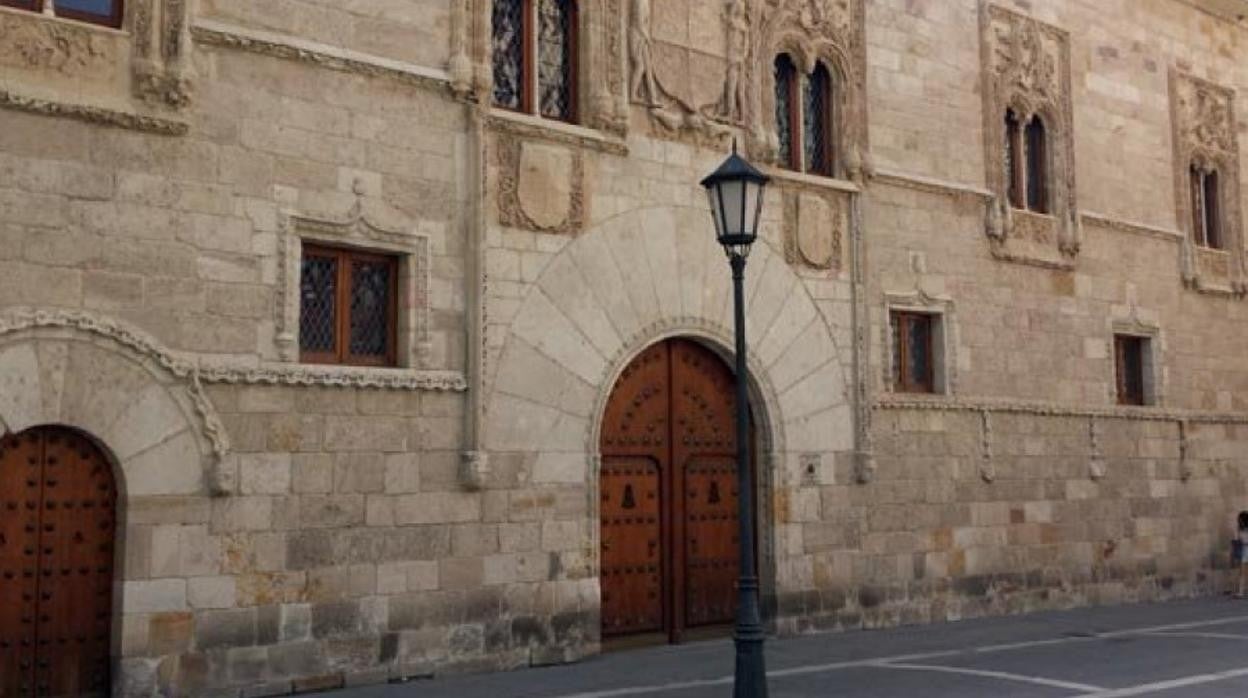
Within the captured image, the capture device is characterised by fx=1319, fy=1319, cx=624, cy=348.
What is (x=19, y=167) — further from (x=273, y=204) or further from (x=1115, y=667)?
(x=1115, y=667)

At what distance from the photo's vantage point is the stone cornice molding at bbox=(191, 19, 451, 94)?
389 inches

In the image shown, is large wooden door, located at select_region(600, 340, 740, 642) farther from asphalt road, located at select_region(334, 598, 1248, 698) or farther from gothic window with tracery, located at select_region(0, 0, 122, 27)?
gothic window with tracery, located at select_region(0, 0, 122, 27)

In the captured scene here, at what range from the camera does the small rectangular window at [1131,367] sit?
1798 cm

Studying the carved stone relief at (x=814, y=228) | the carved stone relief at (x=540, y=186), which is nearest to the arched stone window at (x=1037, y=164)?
the carved stone relief at (x=814, y=228)

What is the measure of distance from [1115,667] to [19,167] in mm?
9744

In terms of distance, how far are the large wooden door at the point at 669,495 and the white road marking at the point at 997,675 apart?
2.14m

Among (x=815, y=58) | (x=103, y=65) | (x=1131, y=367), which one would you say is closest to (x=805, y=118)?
(x=815, y=58)

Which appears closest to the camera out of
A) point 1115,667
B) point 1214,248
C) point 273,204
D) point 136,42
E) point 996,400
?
point 136,42

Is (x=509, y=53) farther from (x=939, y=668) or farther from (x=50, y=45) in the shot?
(x=939, y=668)

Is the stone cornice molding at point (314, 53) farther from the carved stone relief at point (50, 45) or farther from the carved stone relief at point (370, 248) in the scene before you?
the carved stone relief at point (370, 248)

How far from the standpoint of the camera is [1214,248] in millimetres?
19750

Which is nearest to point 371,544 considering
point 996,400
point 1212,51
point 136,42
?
point 136,42

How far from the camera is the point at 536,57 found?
478 inches

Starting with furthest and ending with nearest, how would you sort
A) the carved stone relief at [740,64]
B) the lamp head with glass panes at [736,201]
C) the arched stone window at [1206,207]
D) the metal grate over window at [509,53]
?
1. the arched stone window at [1206,207]
2. the carved stone relief at [740,64]
3. the metal grate over window at [509,53]
4. the lamp head with glass panes at [736,201]
